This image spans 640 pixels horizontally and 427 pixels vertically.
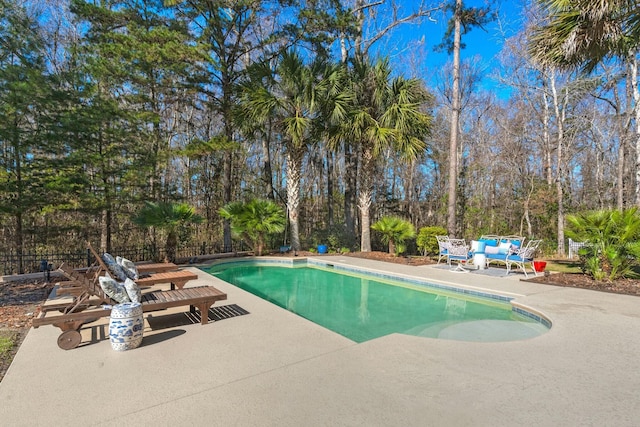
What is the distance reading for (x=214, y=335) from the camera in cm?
364

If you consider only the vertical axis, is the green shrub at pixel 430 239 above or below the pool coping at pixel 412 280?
above

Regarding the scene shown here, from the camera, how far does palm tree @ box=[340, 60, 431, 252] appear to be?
10562 mm

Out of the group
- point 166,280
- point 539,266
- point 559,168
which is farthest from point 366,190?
point 166,280

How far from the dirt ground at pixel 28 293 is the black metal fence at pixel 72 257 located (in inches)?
26.1

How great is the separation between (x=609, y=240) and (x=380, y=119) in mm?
7053

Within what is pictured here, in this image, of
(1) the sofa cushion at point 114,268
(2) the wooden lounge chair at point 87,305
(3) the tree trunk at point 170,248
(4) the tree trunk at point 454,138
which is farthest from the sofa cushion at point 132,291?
(4) the tree trunk at point 454,138

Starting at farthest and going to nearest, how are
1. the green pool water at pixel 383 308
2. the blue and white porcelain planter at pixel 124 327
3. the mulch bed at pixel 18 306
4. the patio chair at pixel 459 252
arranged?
the patio chair at pixel 459 252, the green pool water at pixel 383 308, the mulch bed at pixel 18 306, the blue and white porcelain planter at pixel 124 327

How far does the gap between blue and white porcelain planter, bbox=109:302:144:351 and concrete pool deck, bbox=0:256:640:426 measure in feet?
0.40

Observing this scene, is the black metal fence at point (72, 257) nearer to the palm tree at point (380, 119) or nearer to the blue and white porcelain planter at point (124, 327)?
the blue and white porcelain planter at point (124, 327)

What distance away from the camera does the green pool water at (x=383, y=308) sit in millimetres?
4516

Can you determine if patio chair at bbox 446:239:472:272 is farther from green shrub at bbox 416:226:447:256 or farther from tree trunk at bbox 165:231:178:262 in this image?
tree trunk at bbox 165:231:178:262

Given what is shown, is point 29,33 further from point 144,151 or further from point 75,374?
point 75,374

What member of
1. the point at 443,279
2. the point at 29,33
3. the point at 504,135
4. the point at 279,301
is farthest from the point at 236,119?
the point at 504,135

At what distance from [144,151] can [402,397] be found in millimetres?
10657
